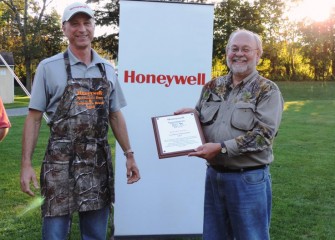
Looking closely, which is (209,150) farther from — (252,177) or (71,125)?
(71,125)

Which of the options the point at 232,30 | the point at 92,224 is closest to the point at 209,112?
the point at 92,224

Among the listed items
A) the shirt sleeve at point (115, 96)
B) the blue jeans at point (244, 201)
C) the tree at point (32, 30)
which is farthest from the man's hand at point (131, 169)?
the tree at point (32, 30)

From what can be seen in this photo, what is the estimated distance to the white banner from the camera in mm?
4051

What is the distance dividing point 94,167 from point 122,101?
0.50 m

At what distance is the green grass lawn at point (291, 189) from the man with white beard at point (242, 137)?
2.19 m

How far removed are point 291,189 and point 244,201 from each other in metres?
4.27

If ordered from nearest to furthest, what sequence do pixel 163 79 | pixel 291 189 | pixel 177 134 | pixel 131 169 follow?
pixel 177 134 < pixel 131 169 < pixel 163 79 < pixel 291 189

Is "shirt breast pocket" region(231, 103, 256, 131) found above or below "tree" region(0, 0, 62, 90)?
below

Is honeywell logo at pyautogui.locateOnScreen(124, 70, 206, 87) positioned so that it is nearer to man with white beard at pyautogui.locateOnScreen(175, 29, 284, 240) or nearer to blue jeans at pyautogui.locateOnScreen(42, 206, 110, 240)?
man with white beard at pyautogui.locateOnScreen(175, 29, 284, 240)

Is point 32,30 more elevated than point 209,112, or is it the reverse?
point 32,30

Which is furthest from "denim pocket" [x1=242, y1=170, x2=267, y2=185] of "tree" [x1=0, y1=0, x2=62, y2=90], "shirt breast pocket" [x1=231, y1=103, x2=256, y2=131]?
"tree" [x1=0, y1=0, x2=62, y2=90]

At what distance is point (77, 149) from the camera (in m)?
2.78

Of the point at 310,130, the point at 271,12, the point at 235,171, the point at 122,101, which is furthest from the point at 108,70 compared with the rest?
the point at 271,12

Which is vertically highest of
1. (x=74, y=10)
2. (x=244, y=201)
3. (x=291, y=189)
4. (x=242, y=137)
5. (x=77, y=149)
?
(x=74, y=10)
